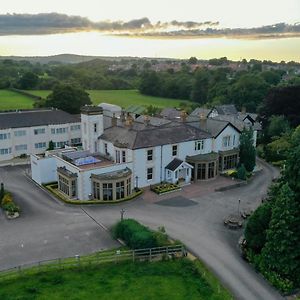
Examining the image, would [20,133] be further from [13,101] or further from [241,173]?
[13,101]

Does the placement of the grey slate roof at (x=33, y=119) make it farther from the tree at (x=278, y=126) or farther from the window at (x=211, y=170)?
the tree at (x=278, y=126)

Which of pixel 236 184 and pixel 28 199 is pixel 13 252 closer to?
pixel 28 199

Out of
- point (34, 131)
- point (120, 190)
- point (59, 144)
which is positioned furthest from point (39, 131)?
point (120, 190)

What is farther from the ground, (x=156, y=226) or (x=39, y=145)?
(x=39, y=145)

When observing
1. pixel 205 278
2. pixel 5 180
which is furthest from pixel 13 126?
pixel 205 278

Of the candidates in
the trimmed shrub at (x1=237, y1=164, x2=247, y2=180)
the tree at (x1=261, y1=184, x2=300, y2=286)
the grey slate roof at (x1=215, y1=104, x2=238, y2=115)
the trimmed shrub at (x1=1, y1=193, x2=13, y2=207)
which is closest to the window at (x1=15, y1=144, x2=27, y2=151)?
the trimmed shrub at (x1=1, y1=193, x2=13, y2=207)

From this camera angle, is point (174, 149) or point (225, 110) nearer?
point (174, 149)

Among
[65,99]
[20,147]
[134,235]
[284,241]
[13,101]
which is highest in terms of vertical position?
[65,99]

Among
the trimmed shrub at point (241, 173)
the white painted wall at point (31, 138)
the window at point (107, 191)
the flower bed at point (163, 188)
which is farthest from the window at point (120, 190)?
the white painted wall at point (31, 138)
